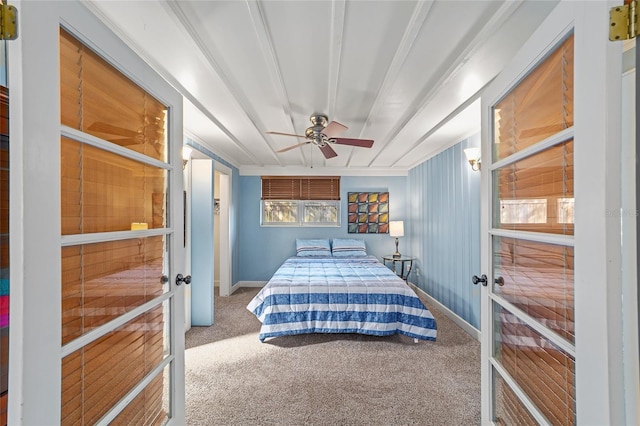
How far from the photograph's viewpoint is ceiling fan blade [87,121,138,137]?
0.96 metres

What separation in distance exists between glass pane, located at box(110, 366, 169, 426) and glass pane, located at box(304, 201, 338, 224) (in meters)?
4.14

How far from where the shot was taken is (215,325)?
3.36 m

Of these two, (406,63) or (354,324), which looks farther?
(354,324)

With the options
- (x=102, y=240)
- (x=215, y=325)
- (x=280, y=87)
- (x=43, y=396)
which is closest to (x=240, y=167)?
(x=215, y=325)

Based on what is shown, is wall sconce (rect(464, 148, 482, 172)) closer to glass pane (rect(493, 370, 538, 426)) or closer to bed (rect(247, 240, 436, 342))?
bed (rect(247, 240, 436, 342))

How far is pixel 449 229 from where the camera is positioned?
3.67 metres

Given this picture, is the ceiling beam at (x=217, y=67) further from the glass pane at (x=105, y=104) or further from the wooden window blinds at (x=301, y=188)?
the wooden window blinds at (x=301, y=188)

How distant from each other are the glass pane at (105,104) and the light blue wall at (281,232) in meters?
4.05

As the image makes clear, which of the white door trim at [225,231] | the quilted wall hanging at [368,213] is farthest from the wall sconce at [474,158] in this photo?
the white door trim at [225,231]

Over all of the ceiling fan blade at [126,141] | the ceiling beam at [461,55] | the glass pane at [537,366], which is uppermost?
the ceiling beam at [461,55]

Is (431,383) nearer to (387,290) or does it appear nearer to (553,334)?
(387,290)

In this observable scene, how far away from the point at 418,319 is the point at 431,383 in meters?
0.70

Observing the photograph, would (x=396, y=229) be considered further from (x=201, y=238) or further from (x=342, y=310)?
(x=201, y=238)

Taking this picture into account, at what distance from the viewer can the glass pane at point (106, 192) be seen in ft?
2.83
